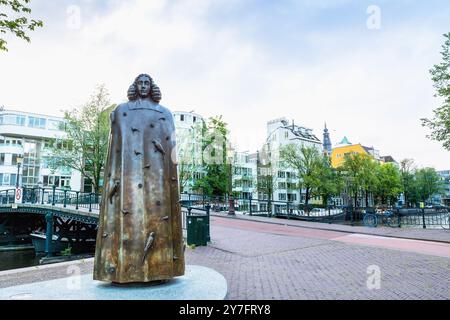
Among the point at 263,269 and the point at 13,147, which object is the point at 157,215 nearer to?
the point at 263,269

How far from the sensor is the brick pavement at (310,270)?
5957 mm

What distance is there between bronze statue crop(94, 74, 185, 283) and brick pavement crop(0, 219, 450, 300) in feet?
4.95

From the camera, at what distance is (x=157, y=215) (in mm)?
5203

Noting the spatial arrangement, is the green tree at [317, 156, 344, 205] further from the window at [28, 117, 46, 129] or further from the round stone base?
the window at [28, 117, 46, 129]

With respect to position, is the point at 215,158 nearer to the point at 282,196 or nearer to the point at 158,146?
the point at 282,196

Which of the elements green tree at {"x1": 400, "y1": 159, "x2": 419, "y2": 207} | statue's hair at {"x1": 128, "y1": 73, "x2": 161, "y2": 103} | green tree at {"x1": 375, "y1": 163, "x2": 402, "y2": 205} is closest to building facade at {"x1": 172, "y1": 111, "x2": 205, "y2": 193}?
green tree at {"x1": 375, "y1": 163, "x2": 402, "y2": 205}

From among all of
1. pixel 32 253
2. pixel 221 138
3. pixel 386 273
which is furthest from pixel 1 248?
pixel 386 273

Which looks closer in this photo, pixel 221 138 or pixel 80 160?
pixel 80 160

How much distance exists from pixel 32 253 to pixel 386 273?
26184 mm

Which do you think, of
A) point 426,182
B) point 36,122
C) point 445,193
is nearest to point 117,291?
point 36,122

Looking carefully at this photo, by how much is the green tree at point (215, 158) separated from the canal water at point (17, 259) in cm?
2019

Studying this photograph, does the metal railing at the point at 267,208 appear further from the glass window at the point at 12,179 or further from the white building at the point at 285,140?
the white building at the point at 285,140

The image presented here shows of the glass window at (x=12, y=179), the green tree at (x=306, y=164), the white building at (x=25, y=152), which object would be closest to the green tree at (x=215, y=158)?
the green tree at (x=306, y=164)

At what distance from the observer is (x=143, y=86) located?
18.7 feet
